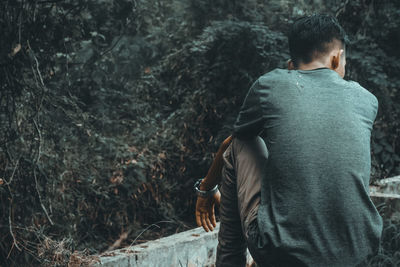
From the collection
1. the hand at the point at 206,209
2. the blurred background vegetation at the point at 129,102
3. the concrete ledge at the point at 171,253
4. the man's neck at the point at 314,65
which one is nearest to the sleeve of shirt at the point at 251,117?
the man's neck at the point at 314,65

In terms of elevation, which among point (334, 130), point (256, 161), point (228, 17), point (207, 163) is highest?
point (334, 130)

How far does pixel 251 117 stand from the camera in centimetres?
207

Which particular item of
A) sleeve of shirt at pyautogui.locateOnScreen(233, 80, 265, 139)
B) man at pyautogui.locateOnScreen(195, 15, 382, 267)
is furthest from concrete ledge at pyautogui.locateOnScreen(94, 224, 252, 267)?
sleeve of shirt at pyautogui.locateOnScreen(233, 80, 265, 139)

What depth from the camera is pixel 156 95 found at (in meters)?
6.66

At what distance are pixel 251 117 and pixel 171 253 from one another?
1.53m

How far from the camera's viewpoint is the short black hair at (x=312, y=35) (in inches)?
81.7

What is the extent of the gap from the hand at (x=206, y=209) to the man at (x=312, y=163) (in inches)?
19.1

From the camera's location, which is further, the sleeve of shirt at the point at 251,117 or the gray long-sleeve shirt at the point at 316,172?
the sleeve of shirt at the point at 251,117

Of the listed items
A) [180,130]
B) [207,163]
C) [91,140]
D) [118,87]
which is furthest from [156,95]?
[91,140]

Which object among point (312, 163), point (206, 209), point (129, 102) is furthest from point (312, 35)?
point (129, 102)

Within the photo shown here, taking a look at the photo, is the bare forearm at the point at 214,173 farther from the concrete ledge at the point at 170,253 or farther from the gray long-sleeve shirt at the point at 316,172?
the concrete ledge at the point at 170,253

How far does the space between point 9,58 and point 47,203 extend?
110 centimetres

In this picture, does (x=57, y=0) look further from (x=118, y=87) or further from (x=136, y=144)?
(x=118, y=87)

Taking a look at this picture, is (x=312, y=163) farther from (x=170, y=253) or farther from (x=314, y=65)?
(x=170, y=253)
